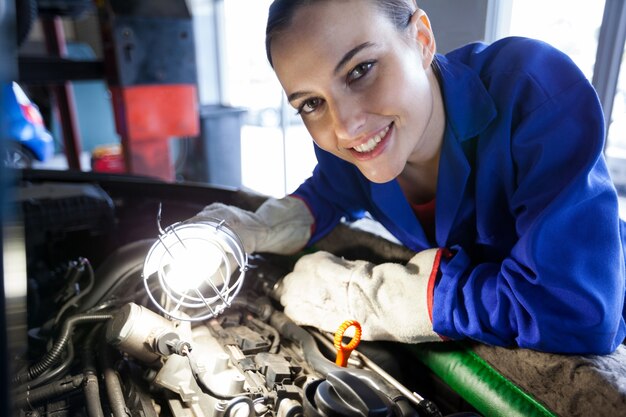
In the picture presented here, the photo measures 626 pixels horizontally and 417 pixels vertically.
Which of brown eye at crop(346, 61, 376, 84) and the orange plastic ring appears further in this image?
the orange plastic ring

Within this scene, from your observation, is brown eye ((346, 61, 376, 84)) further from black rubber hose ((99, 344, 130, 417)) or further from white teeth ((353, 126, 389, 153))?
black rubber hose ((99, 344, 130, 417))

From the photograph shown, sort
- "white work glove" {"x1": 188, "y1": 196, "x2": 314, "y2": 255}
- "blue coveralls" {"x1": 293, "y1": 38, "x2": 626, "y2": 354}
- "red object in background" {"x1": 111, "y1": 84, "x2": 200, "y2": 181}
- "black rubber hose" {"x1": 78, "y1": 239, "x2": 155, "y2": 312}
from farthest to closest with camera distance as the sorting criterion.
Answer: "red object in background" {"x1": 111, "y1": 84, "x2": 200, "y2": 181}, "white work glove" {"x1": 188, "y1": 196, "x2": 314, "y2": 255}, "black rubber hose" {"x1": 78, "y1": 239, "x2": 155, "y2": 312}, "blue coveralls" {"x1": 293, "y1": 38, "x2": 626, "y2": 354}

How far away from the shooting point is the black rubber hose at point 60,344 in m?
0.98

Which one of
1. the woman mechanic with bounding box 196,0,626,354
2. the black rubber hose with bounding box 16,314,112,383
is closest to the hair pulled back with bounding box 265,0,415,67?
the woman mechanic with bounding box 196,0,626,354

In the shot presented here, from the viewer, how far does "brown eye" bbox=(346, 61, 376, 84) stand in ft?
2.96

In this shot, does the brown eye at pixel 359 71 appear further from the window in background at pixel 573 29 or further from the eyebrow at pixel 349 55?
the window in background at pixel 573 29

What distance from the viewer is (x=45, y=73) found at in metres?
3.03

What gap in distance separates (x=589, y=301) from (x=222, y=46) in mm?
5549

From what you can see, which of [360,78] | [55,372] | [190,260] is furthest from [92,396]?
[360,78]

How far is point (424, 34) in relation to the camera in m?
0.97

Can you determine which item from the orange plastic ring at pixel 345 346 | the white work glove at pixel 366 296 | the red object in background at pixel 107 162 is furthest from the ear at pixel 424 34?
the red object in background at pixel 107 162

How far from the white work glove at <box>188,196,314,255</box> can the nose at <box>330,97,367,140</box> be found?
478mm

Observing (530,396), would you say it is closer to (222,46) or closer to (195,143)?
(195,143)

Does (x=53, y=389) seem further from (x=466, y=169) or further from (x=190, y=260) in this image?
(x=466, y=169)
